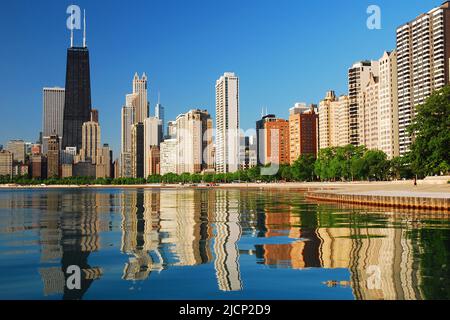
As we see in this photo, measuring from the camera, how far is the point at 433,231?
3778 cm

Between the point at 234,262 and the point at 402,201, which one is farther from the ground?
the point at 402,201

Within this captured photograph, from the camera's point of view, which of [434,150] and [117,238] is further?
[434,150]

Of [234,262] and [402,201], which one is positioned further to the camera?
[402,201]

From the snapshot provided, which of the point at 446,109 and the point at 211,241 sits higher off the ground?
the point at 446,109

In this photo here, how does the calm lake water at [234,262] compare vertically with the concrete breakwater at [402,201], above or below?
below

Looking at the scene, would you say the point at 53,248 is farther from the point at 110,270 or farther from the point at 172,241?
the point at 110,270

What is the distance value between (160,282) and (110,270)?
12.5 feet

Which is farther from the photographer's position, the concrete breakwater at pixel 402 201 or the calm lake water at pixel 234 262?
the concrete breakwater at pixel 402 201

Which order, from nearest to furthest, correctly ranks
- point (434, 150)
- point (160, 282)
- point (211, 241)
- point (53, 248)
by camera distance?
point (160, 282), point (53, 248), point (211, 241), point (434, 150)

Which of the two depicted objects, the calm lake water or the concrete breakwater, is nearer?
the calm lake water

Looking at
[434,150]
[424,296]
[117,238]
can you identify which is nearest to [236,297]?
[424,296]

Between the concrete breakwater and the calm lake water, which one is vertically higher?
the concrete breakwater
